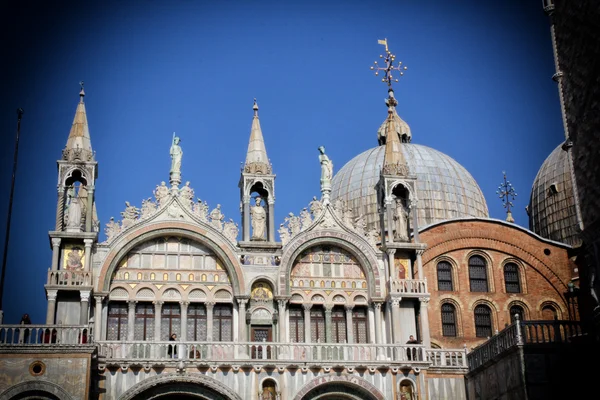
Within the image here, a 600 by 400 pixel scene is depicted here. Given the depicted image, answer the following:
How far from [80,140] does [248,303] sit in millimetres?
9499

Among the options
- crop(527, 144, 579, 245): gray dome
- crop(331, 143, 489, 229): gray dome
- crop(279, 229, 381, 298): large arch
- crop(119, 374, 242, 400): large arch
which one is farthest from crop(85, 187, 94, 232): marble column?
crop(527, 144, 579, 245): gray dome

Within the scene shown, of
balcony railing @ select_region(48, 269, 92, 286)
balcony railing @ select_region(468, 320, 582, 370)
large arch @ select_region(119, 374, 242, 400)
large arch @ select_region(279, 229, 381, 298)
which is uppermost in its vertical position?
large arch @ select_region(279, 229, 381, 298)

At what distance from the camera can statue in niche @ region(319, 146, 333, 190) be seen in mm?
41875

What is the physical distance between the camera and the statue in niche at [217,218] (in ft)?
130

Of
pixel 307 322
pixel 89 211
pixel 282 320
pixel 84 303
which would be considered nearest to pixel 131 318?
pixel 84 303

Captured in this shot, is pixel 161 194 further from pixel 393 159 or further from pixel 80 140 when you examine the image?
pixel 393 159

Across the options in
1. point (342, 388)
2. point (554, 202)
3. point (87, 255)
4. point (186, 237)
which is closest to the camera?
point (342, 388)

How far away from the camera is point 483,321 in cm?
4453

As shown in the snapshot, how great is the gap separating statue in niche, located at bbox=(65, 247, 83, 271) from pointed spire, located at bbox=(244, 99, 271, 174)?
7.77 m

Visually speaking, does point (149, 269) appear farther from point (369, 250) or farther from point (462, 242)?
point (462, 242)

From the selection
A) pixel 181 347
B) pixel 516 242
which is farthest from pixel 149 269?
pixel 516 242

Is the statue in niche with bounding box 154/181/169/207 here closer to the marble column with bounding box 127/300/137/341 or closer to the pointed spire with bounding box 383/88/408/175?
the marble column with bounding box 127/300/137/341

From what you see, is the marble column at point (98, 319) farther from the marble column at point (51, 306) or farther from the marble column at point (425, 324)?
the marble column at point (425, 324)

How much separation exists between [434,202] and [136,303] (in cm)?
2222
